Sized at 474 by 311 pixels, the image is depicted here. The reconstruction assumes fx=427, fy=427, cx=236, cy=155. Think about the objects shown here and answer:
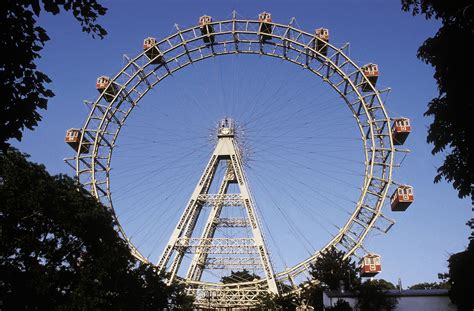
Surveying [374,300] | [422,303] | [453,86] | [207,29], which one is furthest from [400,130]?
[453,86]

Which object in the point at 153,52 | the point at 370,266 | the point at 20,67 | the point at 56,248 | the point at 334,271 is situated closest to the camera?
the point at 20,67

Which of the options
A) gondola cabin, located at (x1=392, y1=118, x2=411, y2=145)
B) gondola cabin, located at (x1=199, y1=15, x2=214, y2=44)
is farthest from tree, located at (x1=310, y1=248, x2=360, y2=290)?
gondola cabin, located at (x1=199, y1=15, x2=214, y2=44)

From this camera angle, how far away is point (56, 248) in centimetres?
2550

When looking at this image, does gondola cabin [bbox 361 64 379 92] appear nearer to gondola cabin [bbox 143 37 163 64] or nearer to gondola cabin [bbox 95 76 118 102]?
gondola cabin [bbox 143 37 163 64]

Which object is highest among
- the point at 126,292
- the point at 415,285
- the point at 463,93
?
the point at 415,285

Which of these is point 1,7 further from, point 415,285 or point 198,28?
point 415,285

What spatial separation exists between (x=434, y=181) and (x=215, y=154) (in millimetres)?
27226

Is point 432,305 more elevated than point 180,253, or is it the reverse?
point 180,253

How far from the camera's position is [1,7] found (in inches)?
280

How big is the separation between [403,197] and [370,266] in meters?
6.07

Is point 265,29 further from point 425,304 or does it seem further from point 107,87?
point 425,304

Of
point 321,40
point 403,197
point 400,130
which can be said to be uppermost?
→ point 321,40

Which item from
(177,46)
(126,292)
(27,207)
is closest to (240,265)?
(126,292)

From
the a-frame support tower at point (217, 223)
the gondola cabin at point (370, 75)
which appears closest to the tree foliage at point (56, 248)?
the a-frame support tower at point (217, 223)
